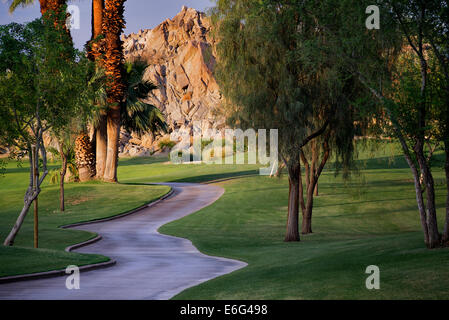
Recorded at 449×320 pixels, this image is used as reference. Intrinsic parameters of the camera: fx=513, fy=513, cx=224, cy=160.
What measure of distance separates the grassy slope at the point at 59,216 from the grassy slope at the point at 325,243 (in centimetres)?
527

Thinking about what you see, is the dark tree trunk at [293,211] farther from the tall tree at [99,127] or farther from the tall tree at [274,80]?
the tall tree at [99,127]

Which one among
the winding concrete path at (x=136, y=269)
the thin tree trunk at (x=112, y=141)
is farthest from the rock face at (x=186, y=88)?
the winding concrete path at (x=136, y=269)

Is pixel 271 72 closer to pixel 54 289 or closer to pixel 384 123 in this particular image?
pixel 384 123

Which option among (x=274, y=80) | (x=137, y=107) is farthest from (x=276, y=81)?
(x=137, y=107)

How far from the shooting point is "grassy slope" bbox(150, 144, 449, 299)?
Answer: 32.8 ft

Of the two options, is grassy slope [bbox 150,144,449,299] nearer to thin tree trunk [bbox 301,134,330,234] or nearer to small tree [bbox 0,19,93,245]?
thin tree trunk [bbox 301,134,330,234]

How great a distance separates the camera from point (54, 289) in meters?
11.2

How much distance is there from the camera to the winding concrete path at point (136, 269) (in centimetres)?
1069

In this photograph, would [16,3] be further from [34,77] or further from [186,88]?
[186,88]

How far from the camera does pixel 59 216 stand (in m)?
33.6

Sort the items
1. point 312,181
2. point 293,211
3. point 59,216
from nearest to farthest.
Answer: point 293,211 < point 312,181 < point 59,216

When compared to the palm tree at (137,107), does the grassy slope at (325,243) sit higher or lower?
lower

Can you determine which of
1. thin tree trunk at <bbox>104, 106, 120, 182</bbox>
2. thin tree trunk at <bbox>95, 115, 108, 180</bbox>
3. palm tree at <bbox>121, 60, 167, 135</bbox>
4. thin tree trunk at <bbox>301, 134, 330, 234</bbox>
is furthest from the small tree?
palm tree at <bbox>121, 60, 167, 135</bbox>

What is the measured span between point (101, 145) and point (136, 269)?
30036 mm
